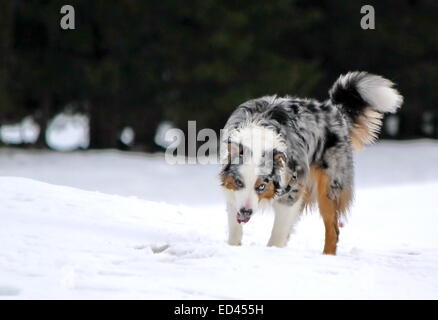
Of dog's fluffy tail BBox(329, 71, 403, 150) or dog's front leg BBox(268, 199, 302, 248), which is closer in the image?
dog's front leg BBox(268, 199, 302, 248)

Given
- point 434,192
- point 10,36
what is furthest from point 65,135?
point 434,192

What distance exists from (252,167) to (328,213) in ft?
4.50

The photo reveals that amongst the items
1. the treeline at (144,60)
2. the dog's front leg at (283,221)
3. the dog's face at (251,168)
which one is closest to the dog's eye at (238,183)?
the dog's face at (251,168)

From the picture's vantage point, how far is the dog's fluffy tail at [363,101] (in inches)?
311

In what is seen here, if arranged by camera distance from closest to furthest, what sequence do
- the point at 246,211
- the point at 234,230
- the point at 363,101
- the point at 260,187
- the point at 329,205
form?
the point at 246,211 → the point at 260,187 → the point at 234,230 → the point at 329,205 → the point at 363,101

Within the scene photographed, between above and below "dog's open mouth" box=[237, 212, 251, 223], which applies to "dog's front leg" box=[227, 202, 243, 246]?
below

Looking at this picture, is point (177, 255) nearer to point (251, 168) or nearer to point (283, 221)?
point (251, 168)

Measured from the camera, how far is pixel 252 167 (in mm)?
6281

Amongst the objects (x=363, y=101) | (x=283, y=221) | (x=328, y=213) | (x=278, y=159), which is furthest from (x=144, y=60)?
(x=278, y=159)

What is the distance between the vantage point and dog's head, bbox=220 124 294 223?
6.27 metres

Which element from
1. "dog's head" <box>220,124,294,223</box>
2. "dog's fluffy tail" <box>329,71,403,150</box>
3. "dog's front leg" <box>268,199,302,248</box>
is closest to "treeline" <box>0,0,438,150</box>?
"dog's fluffy tail" <box>329,71,403,150</box>

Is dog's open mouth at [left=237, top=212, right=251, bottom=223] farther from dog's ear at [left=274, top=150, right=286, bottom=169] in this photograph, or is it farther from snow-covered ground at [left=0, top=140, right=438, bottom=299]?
dog's ear at [left=274, top=150, right=286, bottom=169]
